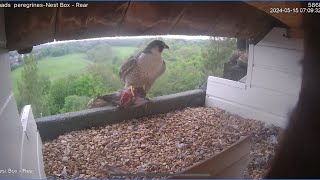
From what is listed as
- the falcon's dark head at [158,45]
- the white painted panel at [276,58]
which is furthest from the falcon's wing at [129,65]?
the white painted panel at [276,58]

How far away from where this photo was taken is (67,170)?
96 cm

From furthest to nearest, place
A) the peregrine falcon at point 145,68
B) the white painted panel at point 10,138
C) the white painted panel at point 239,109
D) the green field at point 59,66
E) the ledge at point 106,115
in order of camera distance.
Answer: the white painted panel at point 239,109 < the peregrine falcon at point 145,68 < the ledge at point 106,115 < the green field at point 59,66 < the white painted panel at point 10,138

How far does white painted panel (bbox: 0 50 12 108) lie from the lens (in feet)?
2.43

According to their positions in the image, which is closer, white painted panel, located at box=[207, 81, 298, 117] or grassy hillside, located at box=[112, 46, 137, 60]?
grassy hillside, located at box=[112, 46, 137, 60]

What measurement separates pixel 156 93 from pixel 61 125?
0.46 metres

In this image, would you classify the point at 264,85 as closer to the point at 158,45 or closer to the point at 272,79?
the point at 272,79

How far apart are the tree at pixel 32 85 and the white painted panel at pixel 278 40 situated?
102cm

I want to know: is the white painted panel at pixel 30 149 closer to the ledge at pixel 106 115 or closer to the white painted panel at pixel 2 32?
the ledge at pixel 106 115

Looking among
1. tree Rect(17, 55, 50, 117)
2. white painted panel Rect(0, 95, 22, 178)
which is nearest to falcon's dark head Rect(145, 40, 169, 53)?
tree Rect(17, 55, 50, 117)

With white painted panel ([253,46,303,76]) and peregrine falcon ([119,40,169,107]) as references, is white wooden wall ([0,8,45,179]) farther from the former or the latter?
white painted panel ([253,46,303,76])

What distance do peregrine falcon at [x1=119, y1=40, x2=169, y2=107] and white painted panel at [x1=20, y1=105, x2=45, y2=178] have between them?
410 millimetres

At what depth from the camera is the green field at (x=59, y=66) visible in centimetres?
86

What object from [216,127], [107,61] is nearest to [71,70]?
[107,61]

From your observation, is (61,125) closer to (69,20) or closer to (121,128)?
(121,128)
